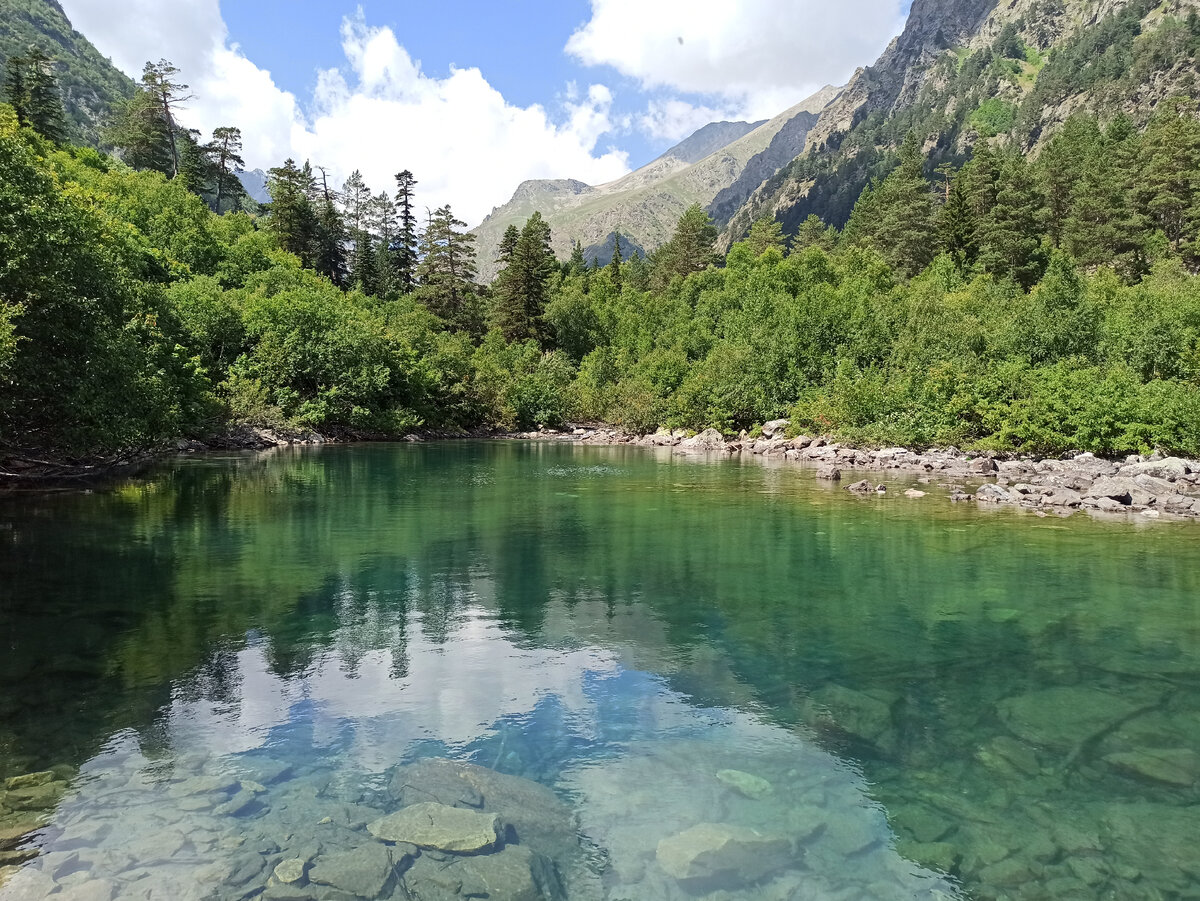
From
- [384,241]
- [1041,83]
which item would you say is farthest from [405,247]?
[1041,83]

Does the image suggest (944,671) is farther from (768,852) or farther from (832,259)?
(832,259)

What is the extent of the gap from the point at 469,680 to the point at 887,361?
51401 millimetres

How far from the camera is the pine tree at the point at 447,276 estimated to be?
92062mm

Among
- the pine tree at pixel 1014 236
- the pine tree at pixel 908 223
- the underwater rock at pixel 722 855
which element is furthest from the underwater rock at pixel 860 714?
the pine tree at pixel 908 223

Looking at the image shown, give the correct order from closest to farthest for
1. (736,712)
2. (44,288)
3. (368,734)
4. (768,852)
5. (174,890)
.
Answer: (174,890), (768,852), (368,734), (736,712), (44,288)

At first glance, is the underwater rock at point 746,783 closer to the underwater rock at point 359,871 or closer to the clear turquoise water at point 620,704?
the clear turquoise water at point 620,704

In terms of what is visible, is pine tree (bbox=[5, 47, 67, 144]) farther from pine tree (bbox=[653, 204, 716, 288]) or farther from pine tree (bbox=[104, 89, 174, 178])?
pine tree (bbox=[653, 204, 716, 288])

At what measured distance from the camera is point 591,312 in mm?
93062

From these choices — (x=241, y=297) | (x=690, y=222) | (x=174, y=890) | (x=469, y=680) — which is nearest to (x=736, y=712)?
(x=469, y=680)

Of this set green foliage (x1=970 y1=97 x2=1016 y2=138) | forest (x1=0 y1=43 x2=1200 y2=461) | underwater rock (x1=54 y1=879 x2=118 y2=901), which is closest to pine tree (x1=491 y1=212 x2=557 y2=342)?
forest (x1=0 y1=43 x2=1200 y2=461)

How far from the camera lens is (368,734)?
8727 mm

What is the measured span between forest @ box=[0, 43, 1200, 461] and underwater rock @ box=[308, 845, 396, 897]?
17.9 m

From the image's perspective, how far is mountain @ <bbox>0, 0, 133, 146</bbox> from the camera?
161500mm

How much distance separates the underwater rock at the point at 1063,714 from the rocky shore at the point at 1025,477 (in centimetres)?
1617
